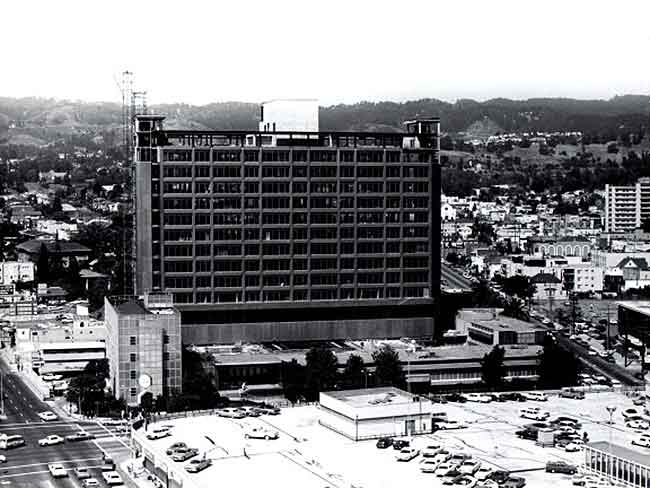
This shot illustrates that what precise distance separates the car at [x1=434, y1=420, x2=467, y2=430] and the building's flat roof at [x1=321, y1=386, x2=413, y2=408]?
6.02ft

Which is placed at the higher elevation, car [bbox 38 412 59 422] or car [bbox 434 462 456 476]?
car [bbox 434 462 456 476]

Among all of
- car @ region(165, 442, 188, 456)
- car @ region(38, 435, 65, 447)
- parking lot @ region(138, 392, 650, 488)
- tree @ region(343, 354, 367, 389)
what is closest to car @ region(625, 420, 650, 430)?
parking lot @ region(138, 392, 650, 488)

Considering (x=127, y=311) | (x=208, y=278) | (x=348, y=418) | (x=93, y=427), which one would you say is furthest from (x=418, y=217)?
(x=348, y=418)

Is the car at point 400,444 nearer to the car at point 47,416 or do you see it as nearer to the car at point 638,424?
the car at point 638,424

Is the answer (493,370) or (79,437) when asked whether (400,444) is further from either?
(493,370)

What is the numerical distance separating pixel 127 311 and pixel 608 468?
112 feet

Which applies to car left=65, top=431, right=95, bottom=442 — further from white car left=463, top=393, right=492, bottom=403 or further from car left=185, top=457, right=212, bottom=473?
white car left=463, top=393, right=492, bottom=403

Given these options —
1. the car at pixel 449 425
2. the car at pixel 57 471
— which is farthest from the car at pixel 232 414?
the car at pixel 449 425

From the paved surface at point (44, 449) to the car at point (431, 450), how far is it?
14.6 metres

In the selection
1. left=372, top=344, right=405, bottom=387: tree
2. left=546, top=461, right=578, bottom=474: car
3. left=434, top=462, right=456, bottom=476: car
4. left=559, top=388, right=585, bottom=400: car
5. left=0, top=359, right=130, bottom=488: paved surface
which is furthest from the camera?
left=372, top=344, right=405, bottom=387: tree

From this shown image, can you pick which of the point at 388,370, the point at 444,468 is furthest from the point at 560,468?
the point at 388,370

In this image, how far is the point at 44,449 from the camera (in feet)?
196

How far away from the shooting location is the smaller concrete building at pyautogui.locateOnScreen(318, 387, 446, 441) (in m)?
50.9

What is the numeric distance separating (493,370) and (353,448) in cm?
2412
